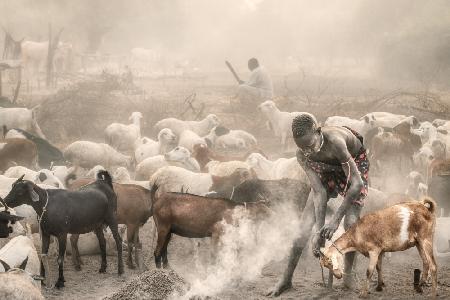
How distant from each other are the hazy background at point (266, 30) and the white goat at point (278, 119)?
11.1 meters

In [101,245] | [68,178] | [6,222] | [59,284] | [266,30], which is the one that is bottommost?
[59,284]

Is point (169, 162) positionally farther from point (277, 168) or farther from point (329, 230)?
point (329, 230)

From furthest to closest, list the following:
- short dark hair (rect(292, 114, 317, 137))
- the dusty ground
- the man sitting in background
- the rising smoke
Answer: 1. the man sitting in background
2. the rising smoke
3. the dusty ground
4. short dark hair (rect(292, 114, 317, 137))

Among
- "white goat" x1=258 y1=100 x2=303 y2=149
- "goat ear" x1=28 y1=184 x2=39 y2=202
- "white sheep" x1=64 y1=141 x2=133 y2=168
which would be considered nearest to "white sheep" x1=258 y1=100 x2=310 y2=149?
"white goat" x1=258 y1=100 x2=303 y2=149

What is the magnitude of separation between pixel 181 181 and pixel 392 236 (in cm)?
479

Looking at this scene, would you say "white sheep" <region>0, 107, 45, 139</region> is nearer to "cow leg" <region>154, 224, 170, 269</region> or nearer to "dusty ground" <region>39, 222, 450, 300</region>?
"dusty ground" <region>39, 222, 450, 300</region>

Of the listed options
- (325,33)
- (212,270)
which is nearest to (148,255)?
(212,270)

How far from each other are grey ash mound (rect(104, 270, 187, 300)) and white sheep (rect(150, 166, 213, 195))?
3497mm

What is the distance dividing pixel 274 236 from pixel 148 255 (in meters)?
1.91

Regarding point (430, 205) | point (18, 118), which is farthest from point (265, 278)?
point (18, 118)

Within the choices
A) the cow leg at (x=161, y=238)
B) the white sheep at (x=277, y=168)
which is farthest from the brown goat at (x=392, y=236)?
the white sheep at (x=277, y=168)

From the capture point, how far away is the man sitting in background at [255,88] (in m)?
18.2

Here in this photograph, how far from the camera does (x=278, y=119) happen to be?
54.2 ft

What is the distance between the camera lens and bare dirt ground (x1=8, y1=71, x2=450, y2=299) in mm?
7172
